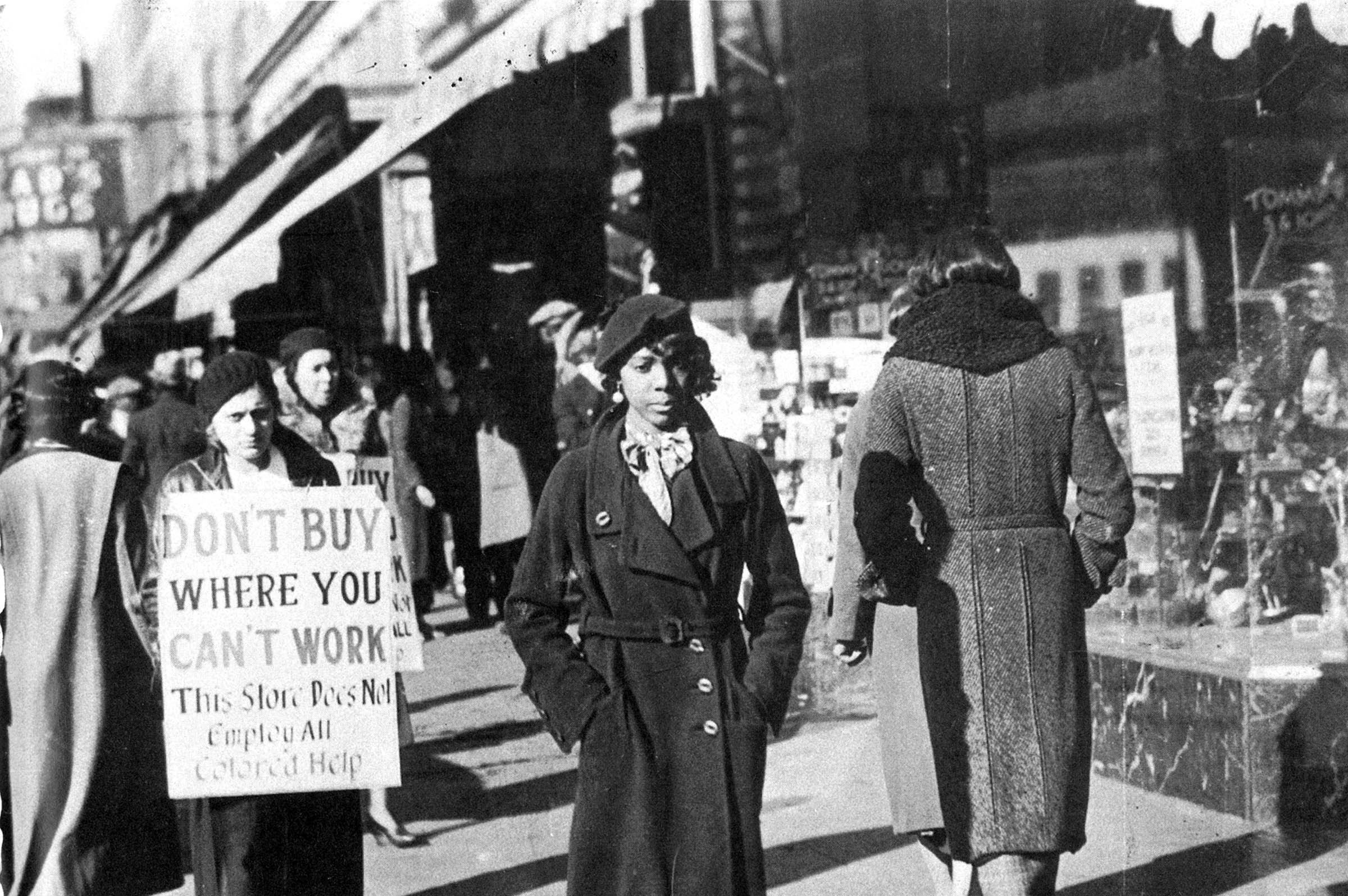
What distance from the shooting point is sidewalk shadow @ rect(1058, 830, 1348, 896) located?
532 centimetres

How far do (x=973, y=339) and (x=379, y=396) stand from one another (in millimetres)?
2520

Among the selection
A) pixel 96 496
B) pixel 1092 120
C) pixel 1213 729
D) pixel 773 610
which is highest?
pixel 1092 120

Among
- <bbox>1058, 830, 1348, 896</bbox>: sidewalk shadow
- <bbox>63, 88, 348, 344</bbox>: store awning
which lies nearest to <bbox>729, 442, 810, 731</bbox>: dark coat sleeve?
<bbox>1058, 830, 1348, 896</bbox>: sidewalk shadow

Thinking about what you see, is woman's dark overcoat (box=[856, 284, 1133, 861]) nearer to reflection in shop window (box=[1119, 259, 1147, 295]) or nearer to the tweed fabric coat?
the tweed fabric coat

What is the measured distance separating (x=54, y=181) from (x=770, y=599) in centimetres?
304

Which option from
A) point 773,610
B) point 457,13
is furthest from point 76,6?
point 773,610

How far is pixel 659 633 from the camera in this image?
399 centimetres

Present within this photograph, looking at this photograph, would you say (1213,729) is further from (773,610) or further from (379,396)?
(379,396)

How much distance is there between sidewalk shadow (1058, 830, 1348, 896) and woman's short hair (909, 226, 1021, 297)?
2.05 metres

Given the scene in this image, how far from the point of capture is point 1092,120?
699 cm

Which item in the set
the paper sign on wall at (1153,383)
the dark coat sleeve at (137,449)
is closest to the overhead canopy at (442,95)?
the dark coat sleeve at (137,449)

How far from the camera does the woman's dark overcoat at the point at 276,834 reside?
4668 millimetres

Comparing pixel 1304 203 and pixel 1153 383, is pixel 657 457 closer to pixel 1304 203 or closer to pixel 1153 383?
pixel 1153 383

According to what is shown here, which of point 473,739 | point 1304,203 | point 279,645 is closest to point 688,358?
point 279,645
